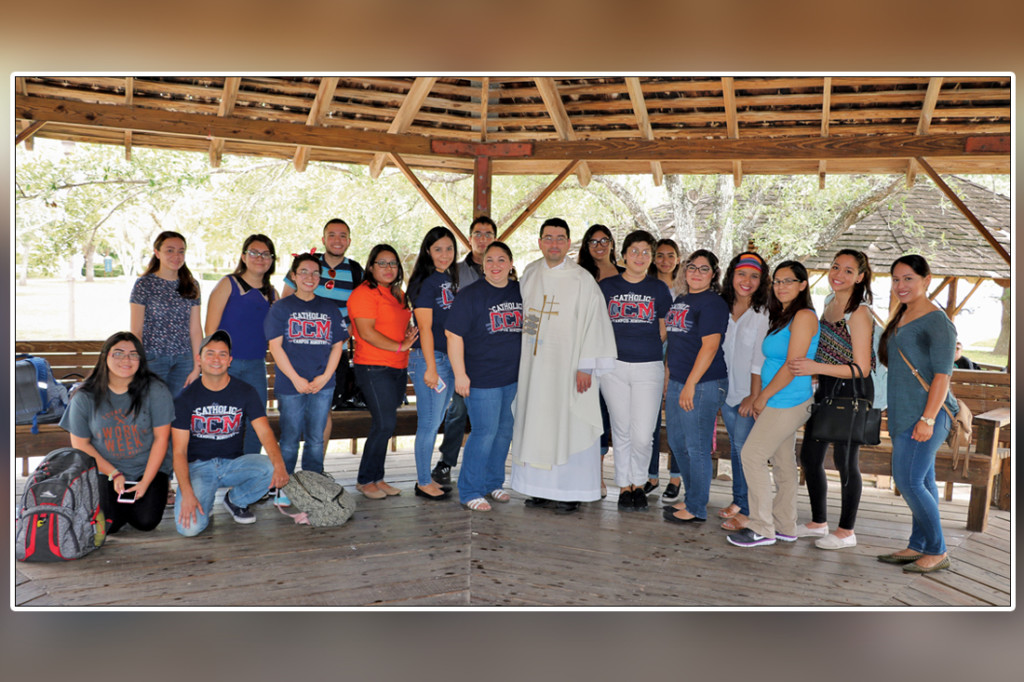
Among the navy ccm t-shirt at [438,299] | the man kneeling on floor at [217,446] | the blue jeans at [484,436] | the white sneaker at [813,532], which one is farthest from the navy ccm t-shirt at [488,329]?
the white sneaker at [813,532]

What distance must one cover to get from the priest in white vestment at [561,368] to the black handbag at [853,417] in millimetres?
1209

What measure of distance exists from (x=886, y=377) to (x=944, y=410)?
17.4 inches

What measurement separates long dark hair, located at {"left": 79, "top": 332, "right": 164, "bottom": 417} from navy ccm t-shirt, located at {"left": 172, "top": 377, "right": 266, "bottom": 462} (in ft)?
0.60

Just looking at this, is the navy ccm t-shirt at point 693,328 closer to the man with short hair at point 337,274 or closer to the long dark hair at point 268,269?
the man with short hair at point 337,274

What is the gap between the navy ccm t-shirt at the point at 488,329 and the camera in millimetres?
4453

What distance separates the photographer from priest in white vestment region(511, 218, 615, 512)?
4.45m

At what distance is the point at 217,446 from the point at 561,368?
1.97m

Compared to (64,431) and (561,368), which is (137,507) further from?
(561,368)

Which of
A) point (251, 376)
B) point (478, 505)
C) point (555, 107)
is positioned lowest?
point (478, 505)

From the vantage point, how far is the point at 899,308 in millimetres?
3988

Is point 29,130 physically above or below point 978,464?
above

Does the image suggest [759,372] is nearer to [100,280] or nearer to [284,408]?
[284,408]

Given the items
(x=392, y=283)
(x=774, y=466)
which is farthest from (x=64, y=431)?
(x=774, y=466)
